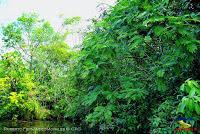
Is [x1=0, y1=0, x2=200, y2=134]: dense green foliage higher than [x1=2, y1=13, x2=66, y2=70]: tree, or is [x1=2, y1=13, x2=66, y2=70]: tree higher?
[x1=2, y1=13, x2=66, y2=70]: tree

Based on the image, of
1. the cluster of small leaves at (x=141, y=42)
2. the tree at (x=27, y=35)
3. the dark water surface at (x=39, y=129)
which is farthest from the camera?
the tree at (x=27, y=35)

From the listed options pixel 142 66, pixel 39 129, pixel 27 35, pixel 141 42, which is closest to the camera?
pixel 141 42

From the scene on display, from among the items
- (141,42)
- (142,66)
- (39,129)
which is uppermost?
(142,66)

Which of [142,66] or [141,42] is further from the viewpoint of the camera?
[142,66]

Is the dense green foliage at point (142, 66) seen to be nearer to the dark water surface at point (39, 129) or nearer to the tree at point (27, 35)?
the dark water surface at point (39, 129)

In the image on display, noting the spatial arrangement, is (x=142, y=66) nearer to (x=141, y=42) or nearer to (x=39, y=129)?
(x=141, y=42)

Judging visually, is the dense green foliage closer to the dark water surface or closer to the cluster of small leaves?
the cluster of small leaves

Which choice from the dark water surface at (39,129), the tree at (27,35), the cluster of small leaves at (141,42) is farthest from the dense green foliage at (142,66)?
the tree at (27,35)

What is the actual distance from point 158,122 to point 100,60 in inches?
64.0

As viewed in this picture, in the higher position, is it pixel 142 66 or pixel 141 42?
pixel 142 66

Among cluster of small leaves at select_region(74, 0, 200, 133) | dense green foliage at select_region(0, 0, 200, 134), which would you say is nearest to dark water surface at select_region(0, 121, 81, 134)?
dense green foliage at select_region(0, 0, 200, 134)

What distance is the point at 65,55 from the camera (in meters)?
31.6

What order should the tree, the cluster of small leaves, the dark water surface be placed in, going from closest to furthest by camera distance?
the cluster of small leaves, the dark water surface, the tree

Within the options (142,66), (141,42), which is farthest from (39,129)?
(141,42)
